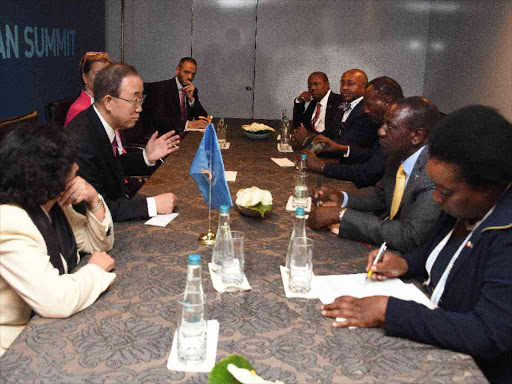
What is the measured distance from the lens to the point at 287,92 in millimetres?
7695

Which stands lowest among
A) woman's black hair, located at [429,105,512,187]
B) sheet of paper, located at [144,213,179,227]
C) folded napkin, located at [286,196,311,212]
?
sheet of paper, located at [144,213,179,227]

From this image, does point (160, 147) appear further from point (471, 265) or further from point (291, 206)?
point (471, 265)

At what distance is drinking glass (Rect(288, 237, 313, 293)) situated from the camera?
5.89 feet

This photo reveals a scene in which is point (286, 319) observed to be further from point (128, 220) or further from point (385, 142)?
point (385, 142)

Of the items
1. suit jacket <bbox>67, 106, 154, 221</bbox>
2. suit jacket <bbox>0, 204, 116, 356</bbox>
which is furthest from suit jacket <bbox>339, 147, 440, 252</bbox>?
suit jacket <bbox>0, 204, 116, 356</bbox>

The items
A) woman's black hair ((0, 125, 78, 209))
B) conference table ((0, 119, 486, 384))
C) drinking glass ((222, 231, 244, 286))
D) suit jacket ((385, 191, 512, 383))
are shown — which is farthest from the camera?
drinking glass ((222, 231, 244, 286))

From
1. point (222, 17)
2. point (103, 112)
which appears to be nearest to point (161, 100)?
point (222, 17)

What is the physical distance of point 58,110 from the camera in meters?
4.06

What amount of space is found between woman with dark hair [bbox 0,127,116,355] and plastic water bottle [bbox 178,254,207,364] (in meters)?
0.38

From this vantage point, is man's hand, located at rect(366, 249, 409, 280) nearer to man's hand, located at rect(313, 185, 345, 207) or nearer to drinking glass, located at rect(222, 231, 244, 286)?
drinking glass, located at rect(222, 231, 244, 286)

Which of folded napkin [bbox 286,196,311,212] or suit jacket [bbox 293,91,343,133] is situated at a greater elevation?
suit jacket [bbox 293,91,343,133]

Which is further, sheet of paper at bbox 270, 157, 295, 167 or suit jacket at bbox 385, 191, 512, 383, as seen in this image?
sheet of paper at bbox 270, 157, 295, 167

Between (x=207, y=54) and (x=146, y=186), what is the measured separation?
4996 mm

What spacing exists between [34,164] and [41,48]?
403 centimetres
